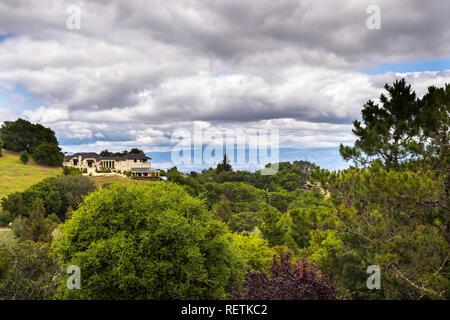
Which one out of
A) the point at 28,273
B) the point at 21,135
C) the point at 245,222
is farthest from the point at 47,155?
the point at 28,273

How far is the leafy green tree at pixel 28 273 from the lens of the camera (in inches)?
631

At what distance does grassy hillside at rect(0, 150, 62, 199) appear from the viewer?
80262 mm

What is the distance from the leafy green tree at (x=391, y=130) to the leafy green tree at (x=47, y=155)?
10676 cm

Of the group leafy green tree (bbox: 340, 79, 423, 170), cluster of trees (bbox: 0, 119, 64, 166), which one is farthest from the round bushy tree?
cluster of trees (bbox: 0, 119, 64, 166)

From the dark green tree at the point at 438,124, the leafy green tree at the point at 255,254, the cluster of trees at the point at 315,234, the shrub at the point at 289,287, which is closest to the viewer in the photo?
the shrub at the point at 289,287

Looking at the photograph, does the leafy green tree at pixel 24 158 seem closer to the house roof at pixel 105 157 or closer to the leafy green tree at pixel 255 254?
the house roof at pixel 105 157

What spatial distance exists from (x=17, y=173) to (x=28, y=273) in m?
87.3

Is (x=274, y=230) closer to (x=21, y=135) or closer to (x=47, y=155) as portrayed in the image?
(x=47, y=155)

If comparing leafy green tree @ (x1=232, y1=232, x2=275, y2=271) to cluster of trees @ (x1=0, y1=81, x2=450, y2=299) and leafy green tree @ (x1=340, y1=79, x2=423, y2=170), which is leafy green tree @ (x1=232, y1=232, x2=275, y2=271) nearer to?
cluster of trees @ (x1=0, y1=81, x2=450, y2=299)

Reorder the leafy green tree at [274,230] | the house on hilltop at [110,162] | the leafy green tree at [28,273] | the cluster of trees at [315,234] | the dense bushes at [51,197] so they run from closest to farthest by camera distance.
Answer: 1. the cluster of trees at [315,234]
2. the leafy green tree at [28,273]
3. the leafy green tree at [274,230]
4. the dense bushes at [51,197]
5. the house on hilltop at [110,162]

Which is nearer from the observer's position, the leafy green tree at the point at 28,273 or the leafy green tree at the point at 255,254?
the leafy green tree at the point at 28,273

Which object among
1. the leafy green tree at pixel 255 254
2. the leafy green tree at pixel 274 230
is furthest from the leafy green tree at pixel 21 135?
the leafy green tree at pixel 255 254

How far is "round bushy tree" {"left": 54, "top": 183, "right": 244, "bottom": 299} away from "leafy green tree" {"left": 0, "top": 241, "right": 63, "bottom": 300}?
2.90m
